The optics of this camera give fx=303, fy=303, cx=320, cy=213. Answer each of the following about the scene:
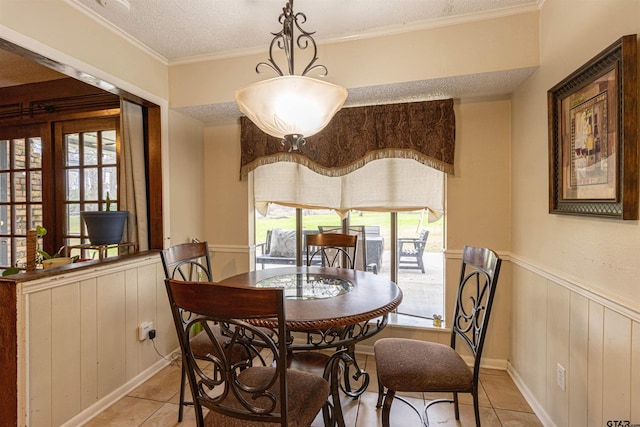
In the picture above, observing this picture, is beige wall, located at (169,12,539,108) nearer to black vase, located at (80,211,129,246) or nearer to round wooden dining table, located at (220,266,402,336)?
black vase, located at (80,211,129,246)

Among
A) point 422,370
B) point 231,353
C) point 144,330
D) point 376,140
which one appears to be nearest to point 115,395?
point 144,330

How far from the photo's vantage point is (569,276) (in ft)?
5.03

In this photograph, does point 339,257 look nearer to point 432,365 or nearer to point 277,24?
point 432,365

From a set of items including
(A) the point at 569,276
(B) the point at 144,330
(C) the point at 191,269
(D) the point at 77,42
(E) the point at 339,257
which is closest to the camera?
(A) the point at 569,276

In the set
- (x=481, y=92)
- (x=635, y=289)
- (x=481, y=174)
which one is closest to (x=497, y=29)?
(x=481, y=92)

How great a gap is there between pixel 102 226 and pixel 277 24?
185 cm

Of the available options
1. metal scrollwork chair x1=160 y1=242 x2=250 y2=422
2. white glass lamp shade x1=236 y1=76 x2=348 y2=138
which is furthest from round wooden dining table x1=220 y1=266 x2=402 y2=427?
white glass lamp shade x1=236 y1=76 x2=348 y2=138

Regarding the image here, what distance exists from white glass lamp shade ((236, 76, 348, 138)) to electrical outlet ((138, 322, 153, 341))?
1.79 metres

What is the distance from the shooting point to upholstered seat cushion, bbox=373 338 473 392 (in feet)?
4.66

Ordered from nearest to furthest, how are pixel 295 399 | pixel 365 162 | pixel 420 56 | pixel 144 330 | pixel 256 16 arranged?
pixel 295 399
pixel 256 16
pixel 420 56
pixel 144 330
pixel 365 162

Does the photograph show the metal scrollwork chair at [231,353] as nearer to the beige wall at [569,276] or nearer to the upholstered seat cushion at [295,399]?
the upholstered seat cushion at [295,399]

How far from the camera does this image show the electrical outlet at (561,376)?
157 centimetres

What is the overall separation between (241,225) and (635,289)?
266cm

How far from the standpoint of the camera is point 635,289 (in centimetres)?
111
